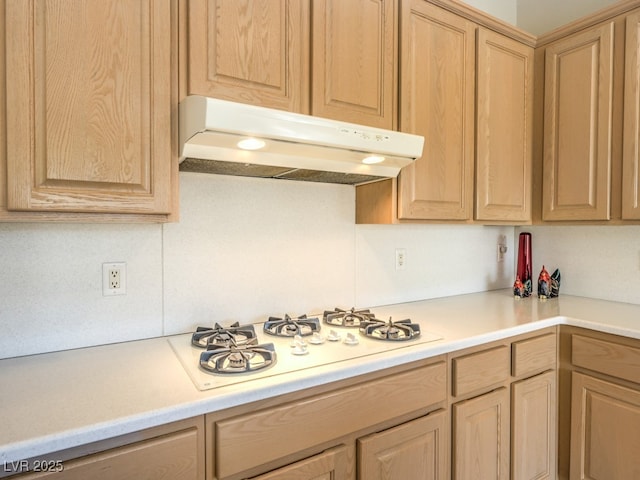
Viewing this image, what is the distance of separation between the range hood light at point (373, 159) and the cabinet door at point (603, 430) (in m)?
1.31

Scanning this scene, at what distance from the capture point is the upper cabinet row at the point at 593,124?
1.77m

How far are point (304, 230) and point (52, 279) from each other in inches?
38.0

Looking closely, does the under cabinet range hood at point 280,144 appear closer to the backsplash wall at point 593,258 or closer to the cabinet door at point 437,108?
the cabinet door at point 437,108

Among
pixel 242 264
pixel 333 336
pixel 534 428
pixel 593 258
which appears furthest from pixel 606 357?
pixel 242 264

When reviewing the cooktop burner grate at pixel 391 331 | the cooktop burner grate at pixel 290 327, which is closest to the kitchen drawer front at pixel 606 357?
the cooktop burner grate at pixel 391 331

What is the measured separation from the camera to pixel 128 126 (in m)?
1.10

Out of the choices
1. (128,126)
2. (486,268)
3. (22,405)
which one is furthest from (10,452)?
(486,268)

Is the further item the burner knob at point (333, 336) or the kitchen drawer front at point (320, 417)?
the burner knob at point (333, 336)

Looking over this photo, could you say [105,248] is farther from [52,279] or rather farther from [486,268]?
[486,268]

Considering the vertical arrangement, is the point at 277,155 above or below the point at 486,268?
above

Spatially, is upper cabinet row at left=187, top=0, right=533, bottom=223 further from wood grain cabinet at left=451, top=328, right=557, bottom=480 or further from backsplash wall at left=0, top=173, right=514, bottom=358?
wood grain cabinet at left=451, top=328, right=557, bottom=480

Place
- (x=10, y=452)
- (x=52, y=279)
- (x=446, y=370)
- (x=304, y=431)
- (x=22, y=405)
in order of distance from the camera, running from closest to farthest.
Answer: (x=10, y=452)
(x=22, y=405)
(x=304, y=431)
(x=52, y=279)
(x=446, y=370)

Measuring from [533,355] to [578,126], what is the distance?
118cm

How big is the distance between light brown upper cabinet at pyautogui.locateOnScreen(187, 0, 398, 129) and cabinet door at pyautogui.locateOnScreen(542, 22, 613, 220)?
1028mm
